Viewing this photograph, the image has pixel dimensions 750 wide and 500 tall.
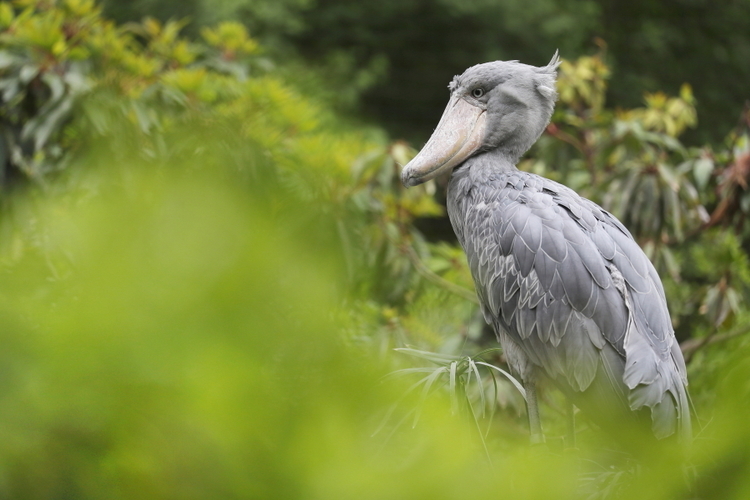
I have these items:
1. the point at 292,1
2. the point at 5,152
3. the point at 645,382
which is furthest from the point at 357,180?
the point at 292,1

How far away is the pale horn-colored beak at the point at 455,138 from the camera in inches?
73.4

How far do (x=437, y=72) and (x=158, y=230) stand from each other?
330 inches

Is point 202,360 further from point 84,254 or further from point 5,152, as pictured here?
point 5,152

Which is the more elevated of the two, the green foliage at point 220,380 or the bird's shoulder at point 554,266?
the green foliage at point 220,380

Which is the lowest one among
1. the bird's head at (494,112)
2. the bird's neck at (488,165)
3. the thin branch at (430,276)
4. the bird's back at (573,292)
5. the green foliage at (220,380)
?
the thin branch at (430,276)

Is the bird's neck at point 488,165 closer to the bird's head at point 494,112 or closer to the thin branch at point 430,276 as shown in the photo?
the bird's head at point 494,112

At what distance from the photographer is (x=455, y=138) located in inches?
74.7

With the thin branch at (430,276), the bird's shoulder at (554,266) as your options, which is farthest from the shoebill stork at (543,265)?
the thin branch at (430,276)

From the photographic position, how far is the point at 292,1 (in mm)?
6914

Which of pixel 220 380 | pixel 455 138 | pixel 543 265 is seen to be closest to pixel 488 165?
pixel 455 138

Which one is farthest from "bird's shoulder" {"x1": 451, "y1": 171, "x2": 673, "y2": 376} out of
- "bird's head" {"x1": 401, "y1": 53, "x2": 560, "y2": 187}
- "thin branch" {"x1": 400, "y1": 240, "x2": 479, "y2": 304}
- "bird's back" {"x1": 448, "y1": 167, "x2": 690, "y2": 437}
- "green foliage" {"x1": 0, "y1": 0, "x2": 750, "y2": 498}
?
"green foliage" {"x1": 0, "y1": 0, "x2": 750, "y2": 498}

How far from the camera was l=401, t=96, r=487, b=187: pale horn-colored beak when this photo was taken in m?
1.86

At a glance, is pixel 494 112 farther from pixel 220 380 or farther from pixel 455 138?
pixel 220 380

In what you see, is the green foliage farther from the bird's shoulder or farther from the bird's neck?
the bird's neck
